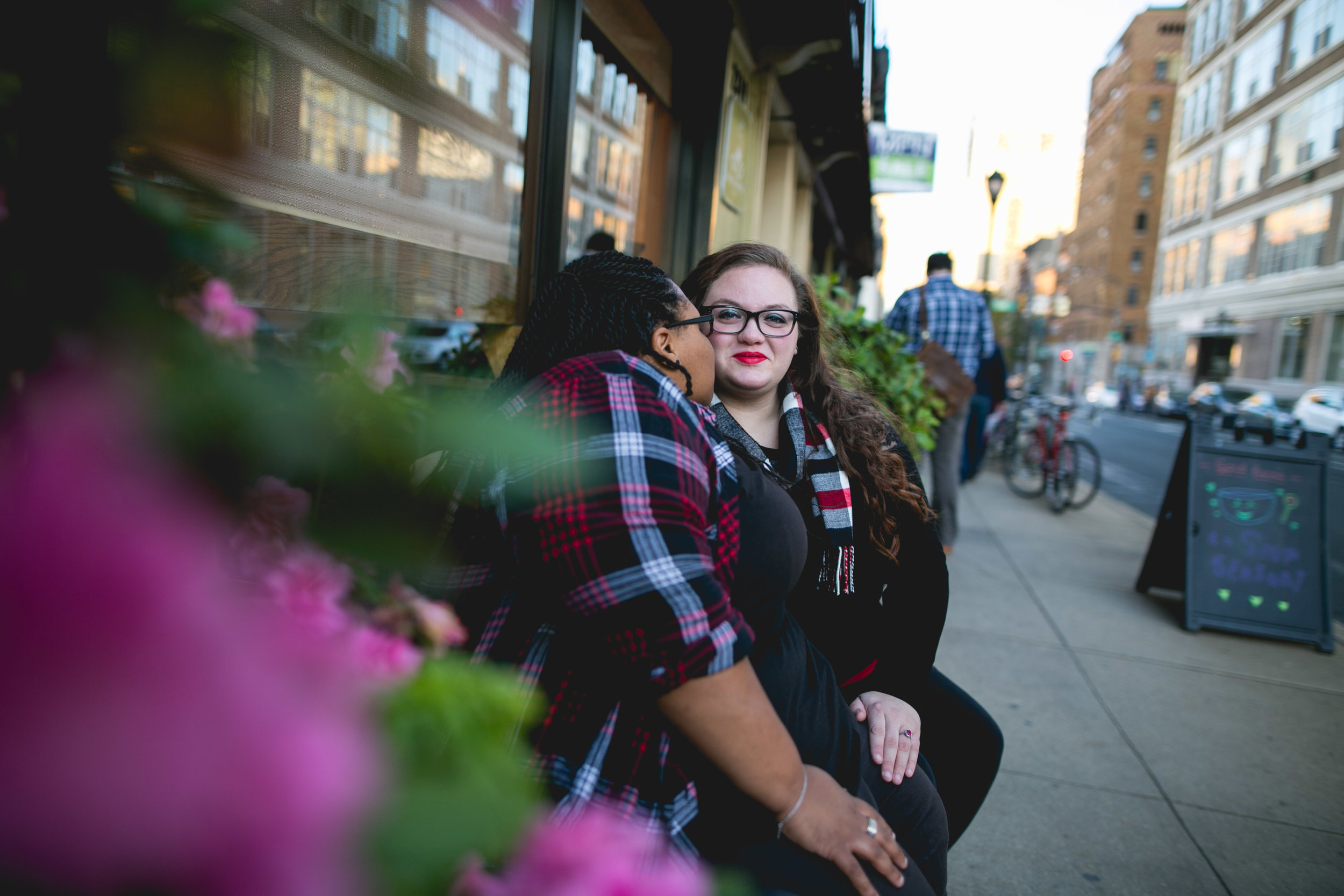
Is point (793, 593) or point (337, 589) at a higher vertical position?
point (337, 589)

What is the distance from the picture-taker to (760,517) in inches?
52.3

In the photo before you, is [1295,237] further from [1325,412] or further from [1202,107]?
[1325,412]

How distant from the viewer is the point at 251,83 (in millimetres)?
495

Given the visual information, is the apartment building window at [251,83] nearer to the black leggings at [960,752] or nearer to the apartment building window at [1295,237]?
the black leggings at [960,752]

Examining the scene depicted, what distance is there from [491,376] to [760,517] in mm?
1652

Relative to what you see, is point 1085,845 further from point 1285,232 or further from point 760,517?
point 1285,232

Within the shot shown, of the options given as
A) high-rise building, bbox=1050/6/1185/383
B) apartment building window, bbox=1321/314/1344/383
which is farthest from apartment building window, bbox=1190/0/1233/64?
apartment building window, bbox=1321/314/1344/383

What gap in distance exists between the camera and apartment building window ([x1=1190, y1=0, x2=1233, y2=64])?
40.7m

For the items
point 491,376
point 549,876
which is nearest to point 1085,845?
point 491,376

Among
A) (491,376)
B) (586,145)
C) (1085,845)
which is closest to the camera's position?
(1085,845)

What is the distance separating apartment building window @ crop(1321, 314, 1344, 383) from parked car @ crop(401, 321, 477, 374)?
37702 mm

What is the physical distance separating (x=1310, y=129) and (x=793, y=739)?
139 feet

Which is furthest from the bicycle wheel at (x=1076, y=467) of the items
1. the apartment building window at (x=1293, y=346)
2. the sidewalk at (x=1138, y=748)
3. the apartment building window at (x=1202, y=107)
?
the apartment building window at (x=1202, y=107)

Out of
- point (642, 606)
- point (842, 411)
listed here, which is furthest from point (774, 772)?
point (842, 411)
